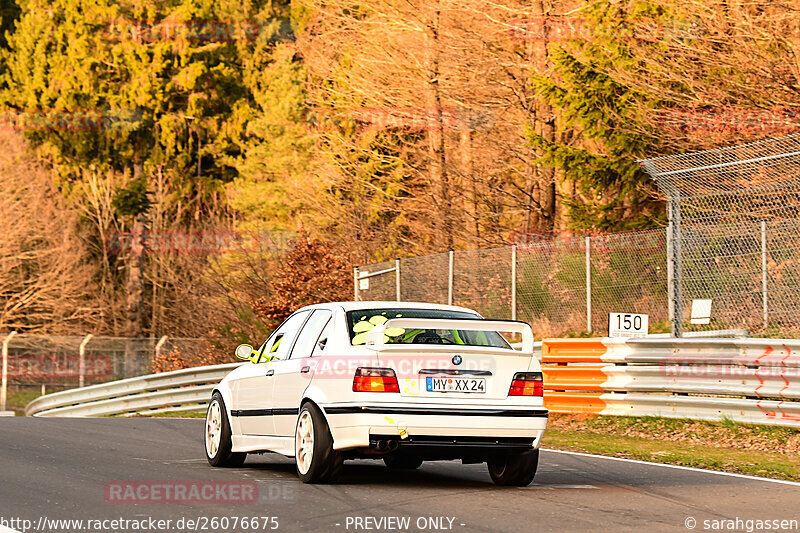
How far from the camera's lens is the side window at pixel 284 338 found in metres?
11.6

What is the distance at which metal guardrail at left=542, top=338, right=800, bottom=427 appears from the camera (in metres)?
14.5

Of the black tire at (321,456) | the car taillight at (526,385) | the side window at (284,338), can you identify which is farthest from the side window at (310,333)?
the car taillight at (526,385)

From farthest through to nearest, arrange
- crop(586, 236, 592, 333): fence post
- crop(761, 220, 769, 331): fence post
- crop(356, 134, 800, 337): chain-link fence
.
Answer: crop(586, 236, 592, 333): fence post → crop(761, 220, 769, 331): fence post → crop(356, 134, 800, 337): chain-link fence

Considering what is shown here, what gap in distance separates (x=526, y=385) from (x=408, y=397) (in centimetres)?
100

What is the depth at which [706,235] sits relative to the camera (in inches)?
692

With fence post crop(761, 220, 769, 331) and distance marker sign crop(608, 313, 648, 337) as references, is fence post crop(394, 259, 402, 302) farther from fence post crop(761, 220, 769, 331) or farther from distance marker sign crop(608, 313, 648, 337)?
fence post crop(761, 220, 769, 331)

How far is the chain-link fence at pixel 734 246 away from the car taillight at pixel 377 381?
757 centimetres

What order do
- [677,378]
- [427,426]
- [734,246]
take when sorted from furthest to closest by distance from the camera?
[734,246] → [677,378] → [427,426]

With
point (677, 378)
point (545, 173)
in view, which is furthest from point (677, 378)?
point (545, 173)

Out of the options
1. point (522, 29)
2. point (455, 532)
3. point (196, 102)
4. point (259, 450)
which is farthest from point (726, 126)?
point (196, 102)

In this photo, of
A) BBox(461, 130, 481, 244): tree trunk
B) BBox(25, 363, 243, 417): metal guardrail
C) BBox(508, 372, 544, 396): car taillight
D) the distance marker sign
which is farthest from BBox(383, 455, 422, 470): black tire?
BBox(461, 130, 481, 244): tree trunk

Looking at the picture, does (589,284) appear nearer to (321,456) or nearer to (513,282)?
(513,282)

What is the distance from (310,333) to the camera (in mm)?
11180

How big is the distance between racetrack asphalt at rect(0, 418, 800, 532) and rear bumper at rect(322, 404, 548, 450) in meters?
0.39
